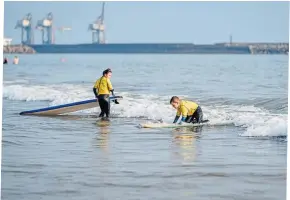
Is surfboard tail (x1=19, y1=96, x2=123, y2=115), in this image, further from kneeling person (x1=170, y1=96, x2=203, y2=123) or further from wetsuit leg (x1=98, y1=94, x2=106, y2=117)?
kneeling person (x1=170, y1=96, x2=203, y2=123)

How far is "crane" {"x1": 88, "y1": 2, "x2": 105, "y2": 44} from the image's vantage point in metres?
7.23

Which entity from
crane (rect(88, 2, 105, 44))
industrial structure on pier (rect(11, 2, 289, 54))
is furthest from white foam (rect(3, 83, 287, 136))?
crane (rect(88, 2, 105, 44))

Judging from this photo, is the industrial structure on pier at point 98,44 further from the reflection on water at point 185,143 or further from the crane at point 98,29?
the reflection on water at point 185,143

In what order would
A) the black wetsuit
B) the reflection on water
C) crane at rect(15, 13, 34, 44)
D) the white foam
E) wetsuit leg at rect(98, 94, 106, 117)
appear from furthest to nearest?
wetsuit leg at rect(98, 94, 106, 117), the black wetsuit, the white foam, crane at rect(15, 13, 34, 44), the reflection on water

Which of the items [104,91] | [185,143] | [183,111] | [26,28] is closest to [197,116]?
[183,111]

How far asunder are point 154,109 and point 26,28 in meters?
2.48

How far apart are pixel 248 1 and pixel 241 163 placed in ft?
4.80

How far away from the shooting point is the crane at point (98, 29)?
23.7ft

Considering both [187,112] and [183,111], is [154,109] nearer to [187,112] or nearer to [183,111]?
[187,112]

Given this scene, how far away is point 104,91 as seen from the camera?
30.5ft

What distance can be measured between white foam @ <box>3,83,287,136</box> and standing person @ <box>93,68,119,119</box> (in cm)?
30

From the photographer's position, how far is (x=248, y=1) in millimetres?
7020

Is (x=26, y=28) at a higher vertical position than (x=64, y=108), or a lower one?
higher

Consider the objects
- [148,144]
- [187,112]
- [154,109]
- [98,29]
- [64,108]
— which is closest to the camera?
[148,144]
